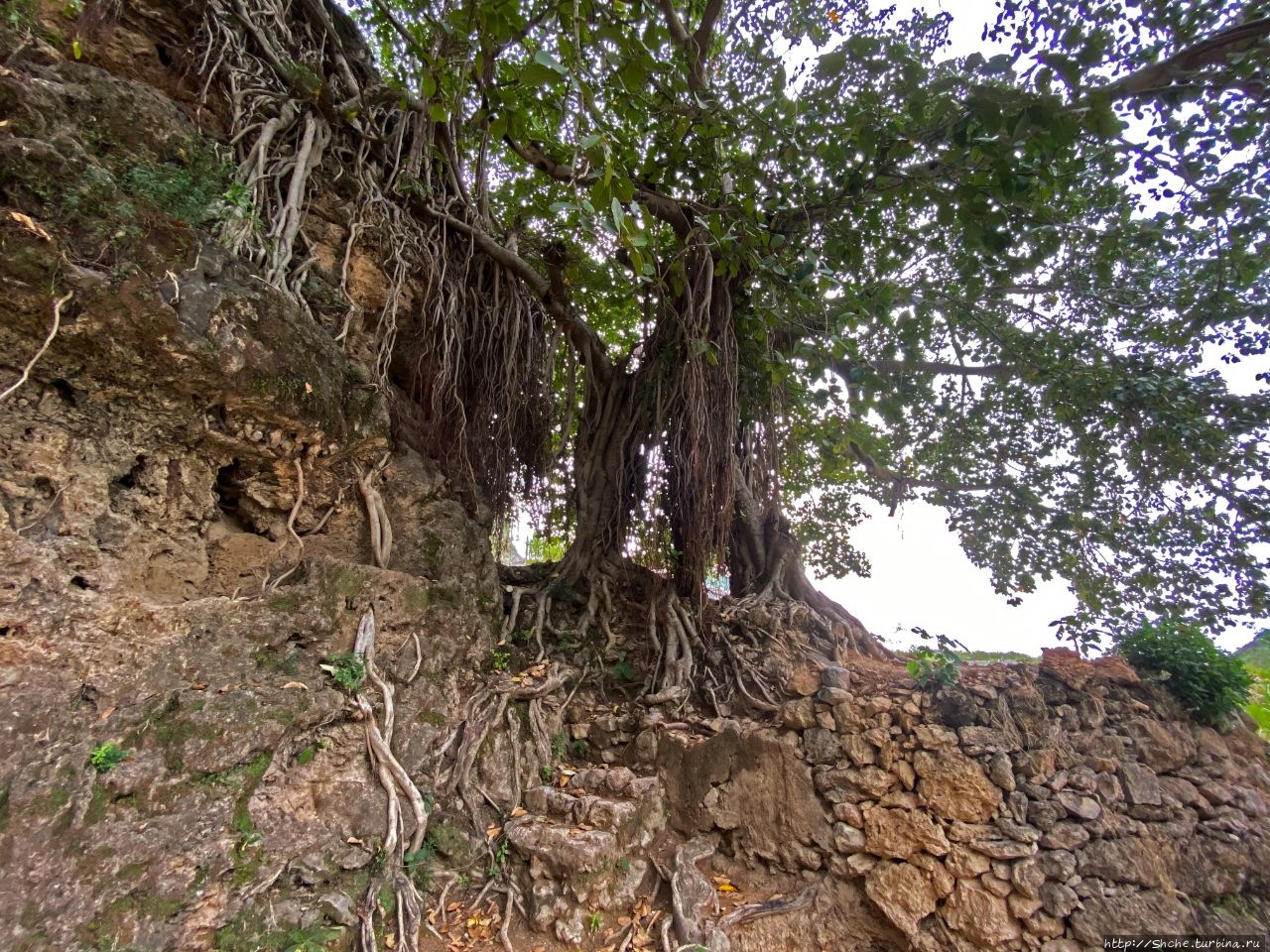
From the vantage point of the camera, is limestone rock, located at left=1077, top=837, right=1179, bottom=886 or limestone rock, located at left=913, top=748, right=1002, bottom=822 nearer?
limestone rock, located at left=1077, top=837, right=1179, bottom=886

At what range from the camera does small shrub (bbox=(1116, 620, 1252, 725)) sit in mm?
2701

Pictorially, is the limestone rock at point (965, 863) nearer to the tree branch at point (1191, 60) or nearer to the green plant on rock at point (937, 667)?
the green plant on rock at point (937, 667)

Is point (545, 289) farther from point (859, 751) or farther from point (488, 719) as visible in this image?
point (859, 751)

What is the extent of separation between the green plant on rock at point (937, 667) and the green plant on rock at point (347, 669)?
2628 mm

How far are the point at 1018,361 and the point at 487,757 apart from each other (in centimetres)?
453

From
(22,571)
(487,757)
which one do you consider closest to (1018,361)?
(487,757)

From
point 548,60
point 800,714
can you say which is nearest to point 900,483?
point 800,714

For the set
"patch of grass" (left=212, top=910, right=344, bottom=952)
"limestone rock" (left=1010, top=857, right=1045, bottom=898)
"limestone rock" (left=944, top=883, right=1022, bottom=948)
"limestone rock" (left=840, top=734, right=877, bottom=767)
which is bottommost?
"patch of grass" (left=212, top=910, right=344, bottom=952)

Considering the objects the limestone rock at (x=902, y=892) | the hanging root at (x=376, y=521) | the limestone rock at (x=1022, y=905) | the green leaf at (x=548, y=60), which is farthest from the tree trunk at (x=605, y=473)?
the green leaf at (x=548, y=60)

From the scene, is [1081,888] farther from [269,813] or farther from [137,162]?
[137,162]

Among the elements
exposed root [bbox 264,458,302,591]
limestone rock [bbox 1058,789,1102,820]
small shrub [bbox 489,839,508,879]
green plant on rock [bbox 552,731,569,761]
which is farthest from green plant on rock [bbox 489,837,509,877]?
limestone rock [bbox 1058,789,1102,820]

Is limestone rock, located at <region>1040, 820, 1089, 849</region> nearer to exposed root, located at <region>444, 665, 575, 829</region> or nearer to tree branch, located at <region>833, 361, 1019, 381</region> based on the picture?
exposed root, located at <region>444, 665, 575, 829</region>

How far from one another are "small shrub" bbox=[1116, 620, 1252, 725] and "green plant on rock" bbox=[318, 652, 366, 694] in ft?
12.6

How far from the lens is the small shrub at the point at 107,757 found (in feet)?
5.68
